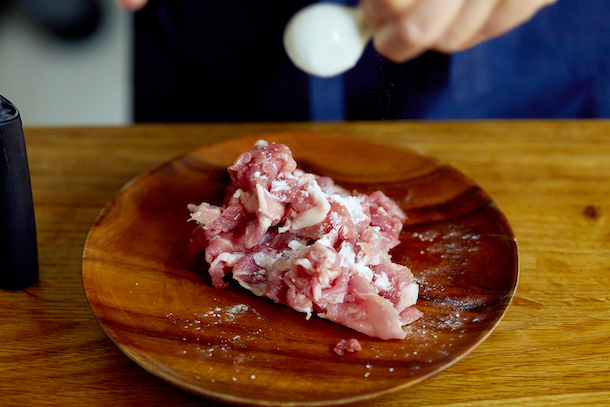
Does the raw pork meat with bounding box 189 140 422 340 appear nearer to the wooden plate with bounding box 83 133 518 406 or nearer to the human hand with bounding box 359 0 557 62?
the wooden plate with bounding box 83 133 518 406

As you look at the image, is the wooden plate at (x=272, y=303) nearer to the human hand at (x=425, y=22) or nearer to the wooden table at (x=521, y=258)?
the wooden table at (x=521, y=258)

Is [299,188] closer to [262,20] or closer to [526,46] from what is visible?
[262,20]

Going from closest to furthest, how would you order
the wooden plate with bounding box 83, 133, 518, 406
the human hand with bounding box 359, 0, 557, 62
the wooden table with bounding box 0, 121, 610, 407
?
the wooden plate with bounding box 83, 133, 518, 406 → the wooden table with bounding box 0, 121, 610, 407 → the human hand with bounding box 359, 0, 557, 62

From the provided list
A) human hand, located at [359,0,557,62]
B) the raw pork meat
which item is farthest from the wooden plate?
human hand, located at [359,0,557,62]

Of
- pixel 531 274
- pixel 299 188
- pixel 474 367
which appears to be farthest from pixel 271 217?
pixel 531 274

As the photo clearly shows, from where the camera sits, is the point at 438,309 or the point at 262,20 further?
the point at 262,20

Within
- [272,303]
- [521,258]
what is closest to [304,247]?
[272,303]
